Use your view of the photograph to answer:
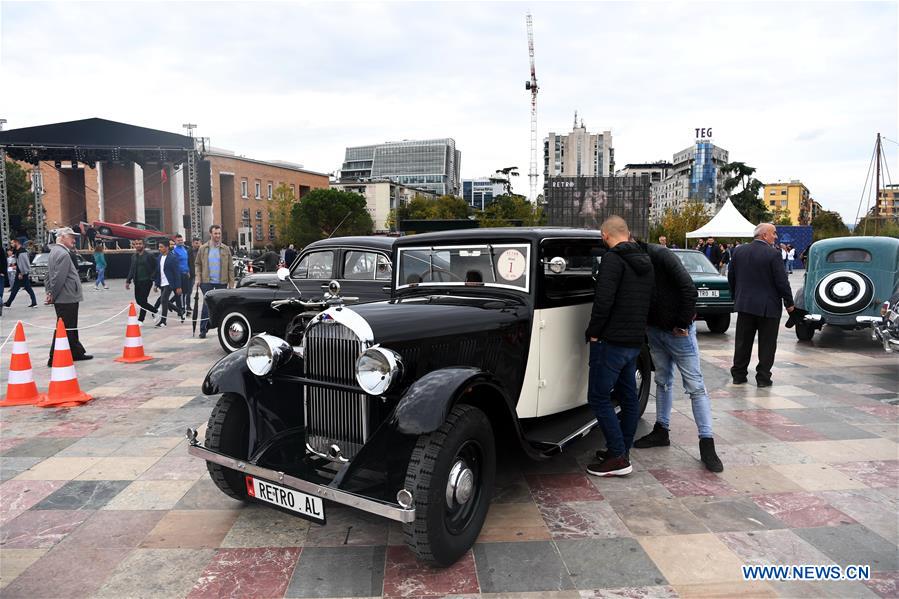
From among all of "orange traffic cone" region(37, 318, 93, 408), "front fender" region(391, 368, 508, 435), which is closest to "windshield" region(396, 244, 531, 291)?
"front fender" region(391, 368, 508, 435)

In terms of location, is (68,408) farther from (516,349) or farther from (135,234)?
(135,234)

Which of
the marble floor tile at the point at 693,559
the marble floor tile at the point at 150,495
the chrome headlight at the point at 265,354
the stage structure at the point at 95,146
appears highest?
the stage structure at the point at 95,146

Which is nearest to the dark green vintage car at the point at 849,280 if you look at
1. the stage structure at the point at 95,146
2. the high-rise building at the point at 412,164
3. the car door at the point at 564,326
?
the car door at the point at 564,326

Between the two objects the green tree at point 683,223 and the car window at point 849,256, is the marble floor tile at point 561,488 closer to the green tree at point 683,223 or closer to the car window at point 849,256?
the car window at point 849,256

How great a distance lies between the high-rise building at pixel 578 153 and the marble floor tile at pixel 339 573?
410ft

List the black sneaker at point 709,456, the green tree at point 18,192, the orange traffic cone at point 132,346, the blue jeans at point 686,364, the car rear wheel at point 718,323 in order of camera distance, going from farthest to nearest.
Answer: the green tree at point 18,192 < the car rear wheel at point 718,323 < the orange traffic cone at point 132,346 < the blue jeans at point 686,364 < the black sneaker at point 709,456

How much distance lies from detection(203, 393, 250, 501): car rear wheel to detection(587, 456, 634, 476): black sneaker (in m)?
2.37

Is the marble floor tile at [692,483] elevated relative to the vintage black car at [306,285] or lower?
lower

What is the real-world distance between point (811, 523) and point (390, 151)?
164960 millimetres

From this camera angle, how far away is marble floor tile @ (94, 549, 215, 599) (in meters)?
2.64

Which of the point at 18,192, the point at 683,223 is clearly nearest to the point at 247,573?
the point at 18,192

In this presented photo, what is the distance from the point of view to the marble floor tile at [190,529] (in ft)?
10.1

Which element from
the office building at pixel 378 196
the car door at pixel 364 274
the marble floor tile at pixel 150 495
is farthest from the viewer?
the office building at pixel 378 196

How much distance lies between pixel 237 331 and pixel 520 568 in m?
6.74
